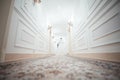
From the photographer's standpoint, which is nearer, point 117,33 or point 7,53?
point 117,33

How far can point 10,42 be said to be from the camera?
1.21 meters

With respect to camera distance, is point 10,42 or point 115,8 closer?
point 115,8

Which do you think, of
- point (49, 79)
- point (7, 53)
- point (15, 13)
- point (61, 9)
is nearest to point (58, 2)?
point (61, 9)

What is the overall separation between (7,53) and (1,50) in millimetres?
140

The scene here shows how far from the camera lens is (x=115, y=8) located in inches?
38.6

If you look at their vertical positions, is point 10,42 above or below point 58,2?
below

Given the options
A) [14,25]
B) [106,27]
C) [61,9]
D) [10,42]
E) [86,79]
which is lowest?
[86,79]

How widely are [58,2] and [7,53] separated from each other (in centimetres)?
350

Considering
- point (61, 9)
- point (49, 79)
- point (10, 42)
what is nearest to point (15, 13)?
point (10, 42)

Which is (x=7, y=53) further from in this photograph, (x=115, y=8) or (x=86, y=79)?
(x=115, y=8)

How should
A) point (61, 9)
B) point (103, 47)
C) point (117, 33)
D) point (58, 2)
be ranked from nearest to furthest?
point (117, 33)
point (103, 47)
point (58, 2)
point (61, 9)

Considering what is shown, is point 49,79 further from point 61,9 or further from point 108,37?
point 61,9

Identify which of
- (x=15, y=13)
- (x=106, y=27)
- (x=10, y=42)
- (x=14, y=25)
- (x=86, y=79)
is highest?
(x=15, y=13)

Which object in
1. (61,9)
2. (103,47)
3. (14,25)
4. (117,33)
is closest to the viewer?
(117,33)
